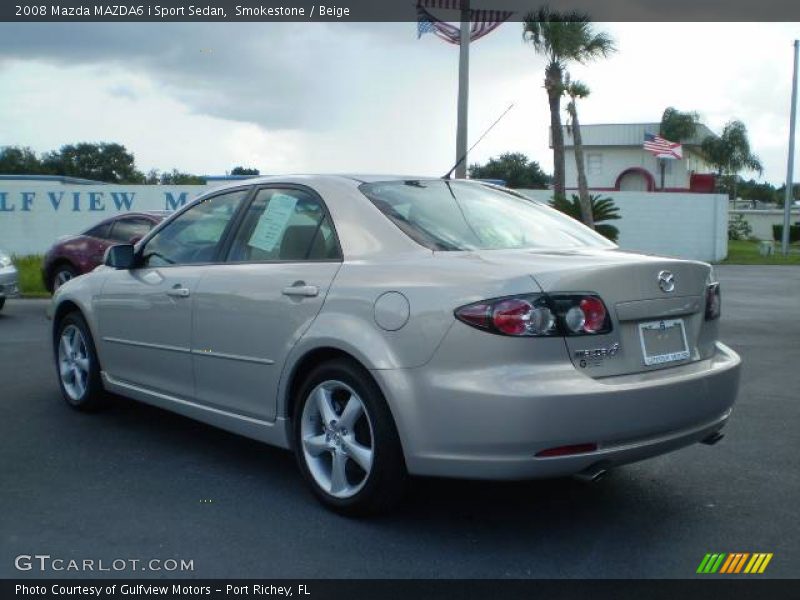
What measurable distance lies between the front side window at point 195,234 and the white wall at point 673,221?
2747cm

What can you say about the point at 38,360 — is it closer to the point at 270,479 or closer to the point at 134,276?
the point at 134,276

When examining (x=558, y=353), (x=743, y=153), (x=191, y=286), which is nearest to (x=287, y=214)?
(x=191, y=286)

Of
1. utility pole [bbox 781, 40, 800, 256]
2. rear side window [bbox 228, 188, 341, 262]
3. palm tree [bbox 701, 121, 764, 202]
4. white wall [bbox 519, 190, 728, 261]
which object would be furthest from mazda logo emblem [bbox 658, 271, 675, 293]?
palm tree [bbox 701, 121, 764, 202]

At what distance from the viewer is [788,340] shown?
1076cm

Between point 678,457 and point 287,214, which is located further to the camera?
point 678,457

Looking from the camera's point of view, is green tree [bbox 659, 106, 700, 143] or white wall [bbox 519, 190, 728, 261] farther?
green tree [bbox 659, 106, 700, 143]

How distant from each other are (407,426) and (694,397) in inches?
50.5

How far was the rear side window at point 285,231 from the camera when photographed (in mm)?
4730

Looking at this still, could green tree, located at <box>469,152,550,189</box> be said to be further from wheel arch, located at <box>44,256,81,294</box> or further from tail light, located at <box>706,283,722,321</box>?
tail light, located at <box>706,283,722,321</box>

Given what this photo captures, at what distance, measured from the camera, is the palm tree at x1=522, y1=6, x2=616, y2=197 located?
82.6ft

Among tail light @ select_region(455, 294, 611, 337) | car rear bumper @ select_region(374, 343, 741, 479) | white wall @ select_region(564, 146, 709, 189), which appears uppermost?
white wall @ select_region(564, 146, 709, 189)

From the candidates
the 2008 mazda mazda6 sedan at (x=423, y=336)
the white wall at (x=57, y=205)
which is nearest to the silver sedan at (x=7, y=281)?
the 2008 mazda mazda6 sedan at (x=423, y=336)

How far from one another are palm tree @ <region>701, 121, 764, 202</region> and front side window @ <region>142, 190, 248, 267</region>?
223 feet

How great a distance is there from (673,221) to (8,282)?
24615mm
